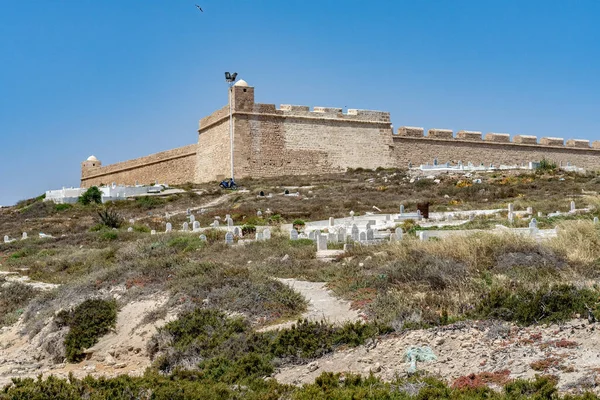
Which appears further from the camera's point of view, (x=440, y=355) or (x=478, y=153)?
(x=478, y=153)

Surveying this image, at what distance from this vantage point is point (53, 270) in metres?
14.2

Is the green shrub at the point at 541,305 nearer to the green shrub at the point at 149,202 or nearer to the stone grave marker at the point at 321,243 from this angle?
the stone grave marker at the point at 321,243

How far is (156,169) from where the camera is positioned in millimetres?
42500

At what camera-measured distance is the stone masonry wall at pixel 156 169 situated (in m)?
39.6

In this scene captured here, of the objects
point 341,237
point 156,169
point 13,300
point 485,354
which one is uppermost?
point 156,169

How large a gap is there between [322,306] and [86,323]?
3.35 m

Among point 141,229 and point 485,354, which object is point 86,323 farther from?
point 141,229

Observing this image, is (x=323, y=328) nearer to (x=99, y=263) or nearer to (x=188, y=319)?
(x=188, y=319)

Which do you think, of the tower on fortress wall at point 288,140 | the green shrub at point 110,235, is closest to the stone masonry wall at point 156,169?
the tower on fortress wall at point 288,140

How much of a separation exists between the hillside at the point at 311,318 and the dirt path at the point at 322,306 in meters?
0.04

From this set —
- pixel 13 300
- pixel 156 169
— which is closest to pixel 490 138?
pixel 156 169

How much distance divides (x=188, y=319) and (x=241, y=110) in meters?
25.9

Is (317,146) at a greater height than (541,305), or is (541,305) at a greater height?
(317,146)

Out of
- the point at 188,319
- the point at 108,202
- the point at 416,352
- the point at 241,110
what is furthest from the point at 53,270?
the point at 241,110
